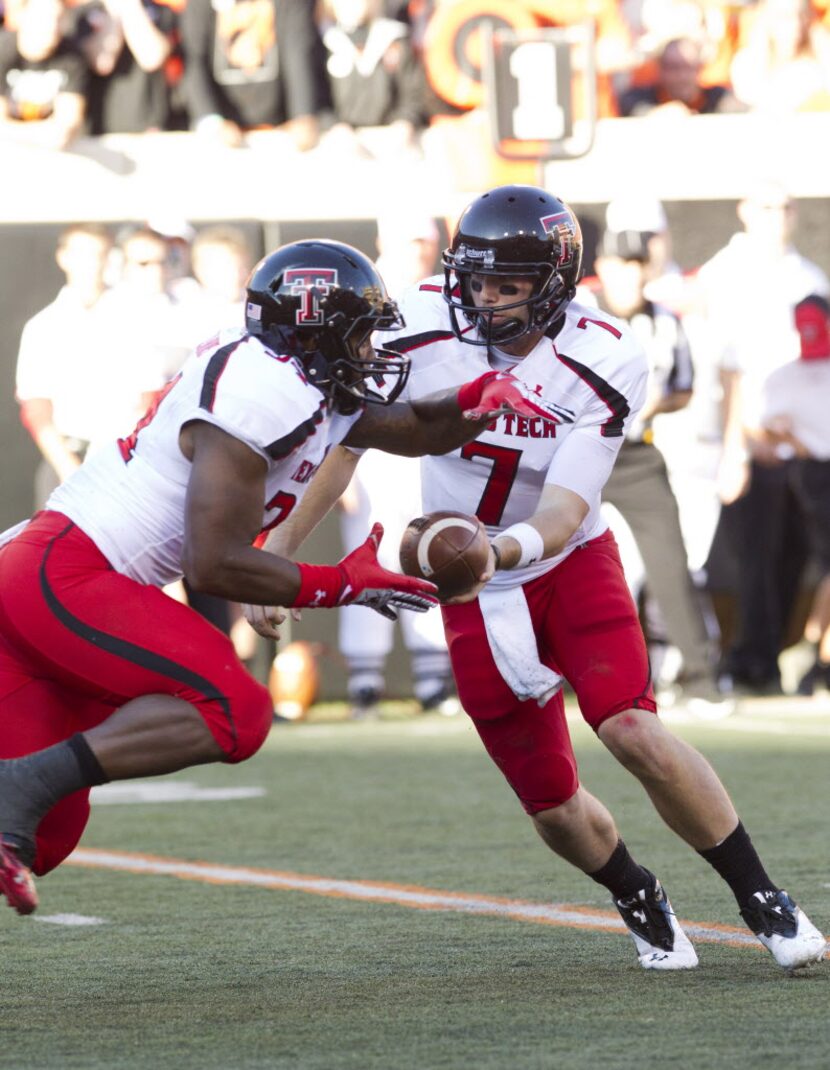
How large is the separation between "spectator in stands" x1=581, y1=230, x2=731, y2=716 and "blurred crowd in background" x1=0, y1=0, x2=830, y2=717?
0.5 inches

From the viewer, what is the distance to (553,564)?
4.34 metres

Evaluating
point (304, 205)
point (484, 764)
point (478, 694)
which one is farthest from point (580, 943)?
point (304, 205)

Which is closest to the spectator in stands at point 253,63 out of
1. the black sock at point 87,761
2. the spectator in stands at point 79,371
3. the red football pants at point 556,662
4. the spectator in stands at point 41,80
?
the spectator in stands at point 41,80

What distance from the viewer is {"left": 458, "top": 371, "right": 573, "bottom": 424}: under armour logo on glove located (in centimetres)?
402

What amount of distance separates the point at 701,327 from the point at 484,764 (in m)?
3.13

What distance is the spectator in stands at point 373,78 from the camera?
1077 centimetres

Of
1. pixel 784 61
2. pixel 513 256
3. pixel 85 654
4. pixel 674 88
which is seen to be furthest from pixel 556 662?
pixel 784 61

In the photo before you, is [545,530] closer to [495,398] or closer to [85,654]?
[495,398]

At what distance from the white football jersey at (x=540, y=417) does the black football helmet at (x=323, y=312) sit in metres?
0.42

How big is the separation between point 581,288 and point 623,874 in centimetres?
462

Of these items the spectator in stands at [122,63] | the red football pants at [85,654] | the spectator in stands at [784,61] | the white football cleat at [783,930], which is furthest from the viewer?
the spectator in stands at [784,61]

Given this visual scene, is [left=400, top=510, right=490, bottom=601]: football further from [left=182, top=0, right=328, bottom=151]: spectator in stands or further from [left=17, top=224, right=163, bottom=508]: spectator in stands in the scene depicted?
[left=182, top=0, right=328, bottom=151]: spectator in stands

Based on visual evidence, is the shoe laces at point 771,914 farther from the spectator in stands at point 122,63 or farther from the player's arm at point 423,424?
the spectator in stands at point 122,63

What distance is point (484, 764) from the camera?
786 centimetres
